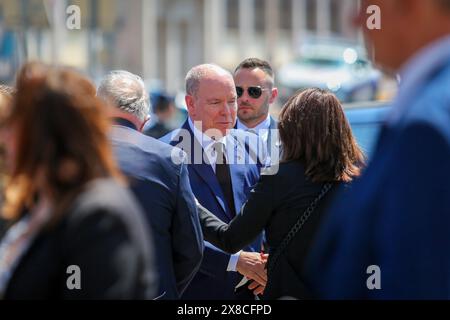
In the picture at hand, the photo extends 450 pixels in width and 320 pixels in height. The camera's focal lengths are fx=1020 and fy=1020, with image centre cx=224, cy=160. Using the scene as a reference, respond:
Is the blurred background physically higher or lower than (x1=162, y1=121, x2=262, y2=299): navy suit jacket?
higher

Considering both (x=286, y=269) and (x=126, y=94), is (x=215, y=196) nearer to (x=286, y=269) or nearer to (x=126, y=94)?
(x=126, y=94)

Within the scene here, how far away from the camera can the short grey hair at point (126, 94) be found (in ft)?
15.2

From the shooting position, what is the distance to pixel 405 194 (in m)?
2.09

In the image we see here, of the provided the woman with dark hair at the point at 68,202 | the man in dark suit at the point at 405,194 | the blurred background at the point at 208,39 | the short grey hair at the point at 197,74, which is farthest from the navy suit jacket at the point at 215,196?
the blurred background at the point at 208,39

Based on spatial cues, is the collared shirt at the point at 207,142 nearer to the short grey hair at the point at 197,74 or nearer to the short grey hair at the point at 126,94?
the short grey hair at the point at 197,74

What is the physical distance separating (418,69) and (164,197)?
230 cm

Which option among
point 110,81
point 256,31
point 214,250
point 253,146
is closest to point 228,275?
point 214,250

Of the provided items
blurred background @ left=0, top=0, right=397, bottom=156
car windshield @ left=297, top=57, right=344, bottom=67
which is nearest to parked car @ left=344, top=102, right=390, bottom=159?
blurred background @ left=0, top=0, right=397, bottom=156

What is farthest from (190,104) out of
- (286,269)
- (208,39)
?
(208,39)

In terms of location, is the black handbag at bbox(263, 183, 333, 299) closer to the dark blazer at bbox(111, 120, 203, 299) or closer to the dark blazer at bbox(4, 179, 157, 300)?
the dark blazer at bbox(111, 120, 203, 299)

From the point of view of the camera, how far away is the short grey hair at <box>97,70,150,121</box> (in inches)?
183

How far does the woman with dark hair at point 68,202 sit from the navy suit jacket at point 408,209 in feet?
1.88

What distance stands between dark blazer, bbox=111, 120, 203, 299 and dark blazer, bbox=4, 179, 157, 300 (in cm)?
165

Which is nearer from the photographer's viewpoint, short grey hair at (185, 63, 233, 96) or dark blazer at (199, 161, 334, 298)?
dark blazer at (199, 161, 334, 298)
